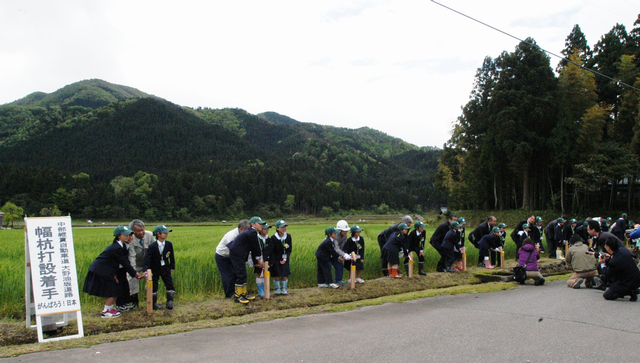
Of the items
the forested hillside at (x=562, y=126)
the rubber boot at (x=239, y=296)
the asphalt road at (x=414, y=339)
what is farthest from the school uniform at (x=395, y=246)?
the forested hillside at (x=562, y=126)

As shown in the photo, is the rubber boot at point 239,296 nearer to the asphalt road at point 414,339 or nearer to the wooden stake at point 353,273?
the asphalt road at point 414,339

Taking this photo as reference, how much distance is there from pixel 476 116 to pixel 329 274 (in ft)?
106

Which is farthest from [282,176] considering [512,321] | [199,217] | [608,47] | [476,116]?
[512,321]

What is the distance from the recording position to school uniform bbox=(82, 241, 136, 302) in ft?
22.0

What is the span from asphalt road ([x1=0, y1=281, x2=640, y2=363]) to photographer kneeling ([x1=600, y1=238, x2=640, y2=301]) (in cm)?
55

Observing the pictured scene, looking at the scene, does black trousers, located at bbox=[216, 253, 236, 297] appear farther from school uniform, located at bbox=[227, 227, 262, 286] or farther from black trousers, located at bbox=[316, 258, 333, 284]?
black trousers, located at bbox=[316, 258, 333, 284]

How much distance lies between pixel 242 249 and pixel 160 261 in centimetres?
146

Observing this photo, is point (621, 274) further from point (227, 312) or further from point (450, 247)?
point (227, 312)

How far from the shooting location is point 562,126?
3064 centimetres

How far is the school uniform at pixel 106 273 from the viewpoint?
22.0 ft

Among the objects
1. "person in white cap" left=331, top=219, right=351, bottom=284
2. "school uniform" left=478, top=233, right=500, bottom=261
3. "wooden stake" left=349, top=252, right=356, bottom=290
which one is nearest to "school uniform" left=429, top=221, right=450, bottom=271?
"school uniform" left=478, top=233, right=500, bottom=261

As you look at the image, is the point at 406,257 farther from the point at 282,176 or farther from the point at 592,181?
the point at 282,176

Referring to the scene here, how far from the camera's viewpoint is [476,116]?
37.5 meters

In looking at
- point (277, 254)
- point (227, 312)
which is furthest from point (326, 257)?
point (227, 312)
